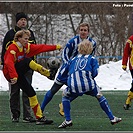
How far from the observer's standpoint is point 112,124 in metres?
9.33

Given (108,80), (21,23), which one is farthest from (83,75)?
Answer: (108,80)

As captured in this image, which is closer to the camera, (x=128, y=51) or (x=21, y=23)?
(x=21, y=23)

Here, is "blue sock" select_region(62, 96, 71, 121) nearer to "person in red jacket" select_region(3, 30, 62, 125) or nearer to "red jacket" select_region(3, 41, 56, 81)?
"person in red jacket" select_region(3, 30, 62, 125)

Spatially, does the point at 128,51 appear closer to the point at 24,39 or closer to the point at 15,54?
the point at 24,39

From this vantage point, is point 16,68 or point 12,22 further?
point 12,22

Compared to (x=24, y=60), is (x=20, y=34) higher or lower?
higher

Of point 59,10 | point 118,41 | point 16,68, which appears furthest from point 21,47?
point 59,10

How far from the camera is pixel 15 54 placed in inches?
383

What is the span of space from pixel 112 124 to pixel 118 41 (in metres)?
19.1

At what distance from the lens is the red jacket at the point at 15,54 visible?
9.55m

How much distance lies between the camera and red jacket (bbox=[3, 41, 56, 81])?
955 cm

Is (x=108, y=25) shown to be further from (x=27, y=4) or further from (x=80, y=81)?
(x=80, y=81)

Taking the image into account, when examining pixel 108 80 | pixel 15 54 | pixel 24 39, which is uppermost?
pixel 24 39

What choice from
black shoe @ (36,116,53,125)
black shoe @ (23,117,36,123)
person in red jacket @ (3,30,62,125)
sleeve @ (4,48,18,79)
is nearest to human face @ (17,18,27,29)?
person in red jacket @ (3,30,62,125)
